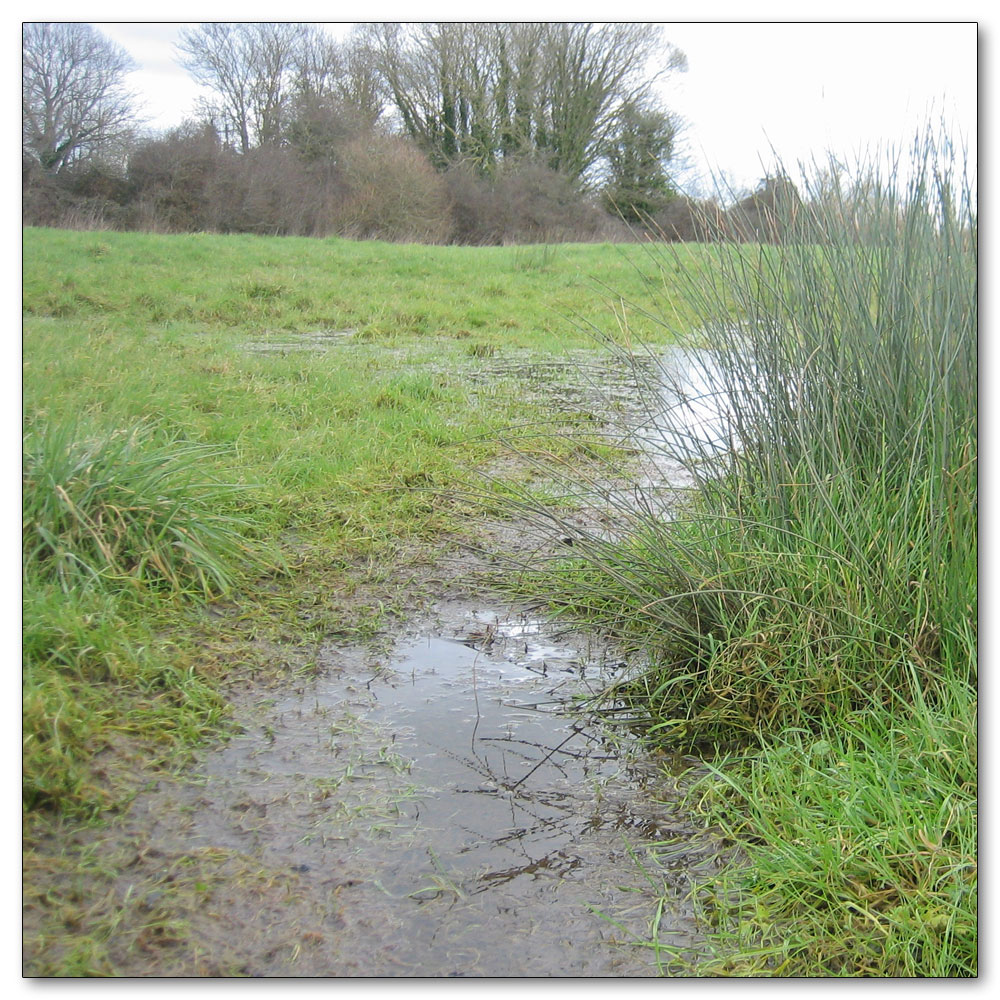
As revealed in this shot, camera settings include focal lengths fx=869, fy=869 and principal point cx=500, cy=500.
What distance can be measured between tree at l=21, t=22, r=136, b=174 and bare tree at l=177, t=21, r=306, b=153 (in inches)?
7.5

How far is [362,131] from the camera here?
290 centimetres

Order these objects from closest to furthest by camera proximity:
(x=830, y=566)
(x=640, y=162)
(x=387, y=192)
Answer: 1. (x=830, y=566)
2. (x=640, y=162)
3. (x=387, y=192)

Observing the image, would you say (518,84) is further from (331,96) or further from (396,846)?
(396,846)

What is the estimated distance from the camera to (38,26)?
2031 millimetres

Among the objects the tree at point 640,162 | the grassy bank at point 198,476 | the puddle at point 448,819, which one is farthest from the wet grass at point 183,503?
the tree at point 640,162

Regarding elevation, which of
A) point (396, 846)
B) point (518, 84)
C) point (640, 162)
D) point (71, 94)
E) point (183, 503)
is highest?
point (518, 84)

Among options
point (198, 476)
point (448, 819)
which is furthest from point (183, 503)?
point (448, 819)

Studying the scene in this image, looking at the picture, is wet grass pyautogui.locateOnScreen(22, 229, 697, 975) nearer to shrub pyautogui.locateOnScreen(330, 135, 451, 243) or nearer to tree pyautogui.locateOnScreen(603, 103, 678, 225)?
shrub pyautogui.locateOnScreen(330, 135, 451, 243)

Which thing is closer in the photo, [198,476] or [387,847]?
[387,847]

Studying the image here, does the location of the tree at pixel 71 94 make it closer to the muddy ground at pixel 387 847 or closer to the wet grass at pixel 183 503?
the wet grass at pixel 183 503

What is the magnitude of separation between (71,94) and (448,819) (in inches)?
79.3

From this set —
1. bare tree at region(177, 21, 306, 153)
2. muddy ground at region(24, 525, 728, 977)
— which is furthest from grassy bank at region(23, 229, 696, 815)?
bare tree at region(177, 21, 306, 153)

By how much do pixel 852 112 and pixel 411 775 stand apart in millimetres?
2180

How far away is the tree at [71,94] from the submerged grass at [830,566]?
1.54 meters
